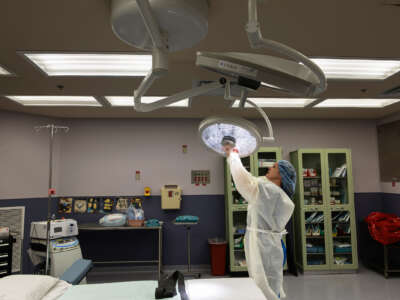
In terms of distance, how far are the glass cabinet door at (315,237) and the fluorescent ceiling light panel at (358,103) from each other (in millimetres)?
1636

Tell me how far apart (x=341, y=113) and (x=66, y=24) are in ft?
13.4

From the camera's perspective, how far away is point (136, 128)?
195 inches

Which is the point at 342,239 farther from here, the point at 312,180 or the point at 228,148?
the point at 228,148

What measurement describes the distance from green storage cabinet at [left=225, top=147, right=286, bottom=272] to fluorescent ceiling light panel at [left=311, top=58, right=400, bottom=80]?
1880 millimetres

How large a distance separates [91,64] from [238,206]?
2.90 m

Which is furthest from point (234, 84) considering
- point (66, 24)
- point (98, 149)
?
point (98, 149)

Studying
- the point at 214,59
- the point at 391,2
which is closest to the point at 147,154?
the point at 391,2

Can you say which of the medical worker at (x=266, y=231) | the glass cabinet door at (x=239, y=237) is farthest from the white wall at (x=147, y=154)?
the medical worker at (x=266, y=231)

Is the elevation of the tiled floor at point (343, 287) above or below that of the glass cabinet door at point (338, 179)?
below

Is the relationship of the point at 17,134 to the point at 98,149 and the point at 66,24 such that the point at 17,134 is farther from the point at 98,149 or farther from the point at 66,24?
the point at 66,24

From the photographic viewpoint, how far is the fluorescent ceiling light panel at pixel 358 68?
260 cm

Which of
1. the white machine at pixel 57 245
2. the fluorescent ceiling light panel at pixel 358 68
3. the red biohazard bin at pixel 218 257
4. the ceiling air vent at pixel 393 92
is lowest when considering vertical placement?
the red biohazard bin at pixel 218 257

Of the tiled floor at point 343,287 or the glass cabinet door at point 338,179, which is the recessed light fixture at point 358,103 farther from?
the tiled floor at point 343,287

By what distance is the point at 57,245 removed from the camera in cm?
350
